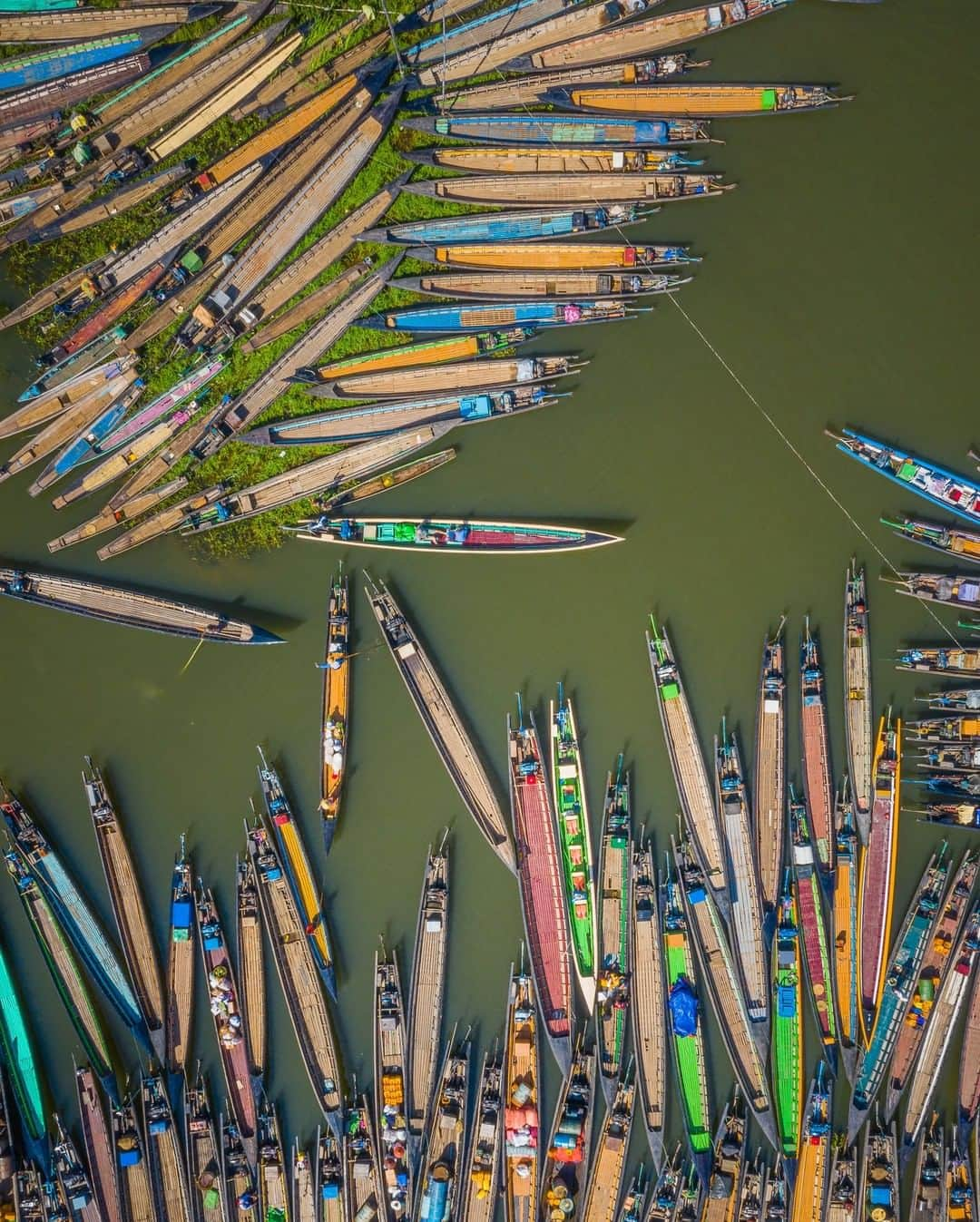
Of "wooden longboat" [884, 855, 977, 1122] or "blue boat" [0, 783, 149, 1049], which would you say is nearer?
"wooden longboat" [884, 855, 977, 1122]

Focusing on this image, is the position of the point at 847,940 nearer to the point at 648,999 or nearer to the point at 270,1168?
the point at 648,999

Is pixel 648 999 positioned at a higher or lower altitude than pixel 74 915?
lower

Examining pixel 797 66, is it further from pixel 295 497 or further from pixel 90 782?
pixel 90 782

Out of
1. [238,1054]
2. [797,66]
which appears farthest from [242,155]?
[238,1054]

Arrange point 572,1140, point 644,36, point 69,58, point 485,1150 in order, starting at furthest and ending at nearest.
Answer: point 485,1150 < point 572,1140 < point 644,36 < point 69,58

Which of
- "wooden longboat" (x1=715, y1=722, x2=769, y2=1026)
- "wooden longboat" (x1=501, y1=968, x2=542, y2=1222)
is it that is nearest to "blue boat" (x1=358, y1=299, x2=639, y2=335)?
"wooden longboat" (x1=715, y1=722, x2=769, y2=1026)

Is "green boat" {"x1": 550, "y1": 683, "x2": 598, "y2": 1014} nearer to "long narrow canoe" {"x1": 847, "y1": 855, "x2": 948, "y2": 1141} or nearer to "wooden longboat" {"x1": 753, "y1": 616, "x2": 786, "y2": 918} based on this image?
"wooden longboat" {"x1": 753, "y1": 616, "x2": 786, "y2": 918}

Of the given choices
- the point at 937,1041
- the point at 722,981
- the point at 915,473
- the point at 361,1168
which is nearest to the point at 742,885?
the point at 722,981
